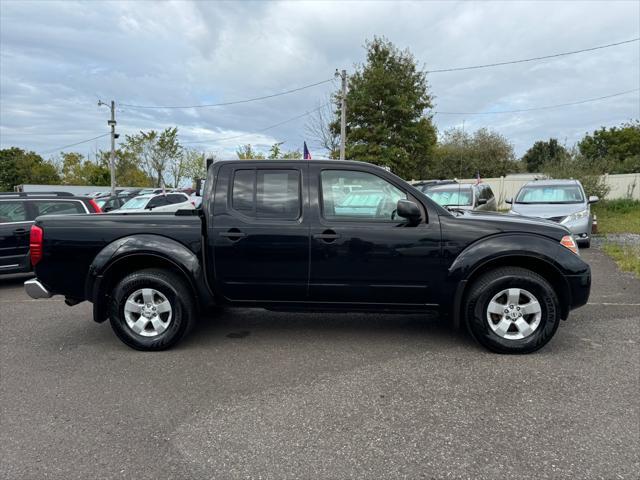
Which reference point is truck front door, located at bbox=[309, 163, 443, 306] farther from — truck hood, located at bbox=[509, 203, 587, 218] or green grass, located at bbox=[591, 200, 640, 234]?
green grass, located at bbox=[591, 200, 640, 234]

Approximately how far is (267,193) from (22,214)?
232 inches

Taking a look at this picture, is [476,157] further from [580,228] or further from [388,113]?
[580,228]

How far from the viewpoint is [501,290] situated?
13.1 ft

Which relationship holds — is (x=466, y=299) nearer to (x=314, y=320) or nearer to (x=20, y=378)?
(x=314, y=320)

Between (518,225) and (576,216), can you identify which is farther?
(576,216)

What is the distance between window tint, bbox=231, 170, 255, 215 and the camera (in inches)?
167

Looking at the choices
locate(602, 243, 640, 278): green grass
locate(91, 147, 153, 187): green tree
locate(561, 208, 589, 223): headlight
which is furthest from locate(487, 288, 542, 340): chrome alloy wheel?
locate(91, 147, 153, 187): green tree

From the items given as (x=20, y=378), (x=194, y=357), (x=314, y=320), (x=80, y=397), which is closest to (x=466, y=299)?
(x=314, y=320)

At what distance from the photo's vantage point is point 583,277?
3.99 meters

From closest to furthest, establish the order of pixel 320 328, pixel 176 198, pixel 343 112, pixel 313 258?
pixel 313 258 → pixel 320 328 → pixel 176 198 → pixel 343 112

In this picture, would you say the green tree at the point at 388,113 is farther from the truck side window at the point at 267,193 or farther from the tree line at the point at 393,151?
the truck side window at the point at 267,193

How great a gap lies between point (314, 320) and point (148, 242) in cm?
211

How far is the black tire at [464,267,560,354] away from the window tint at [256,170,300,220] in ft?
6.10

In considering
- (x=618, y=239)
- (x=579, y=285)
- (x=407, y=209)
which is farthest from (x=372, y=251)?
(x=618, y=239)
